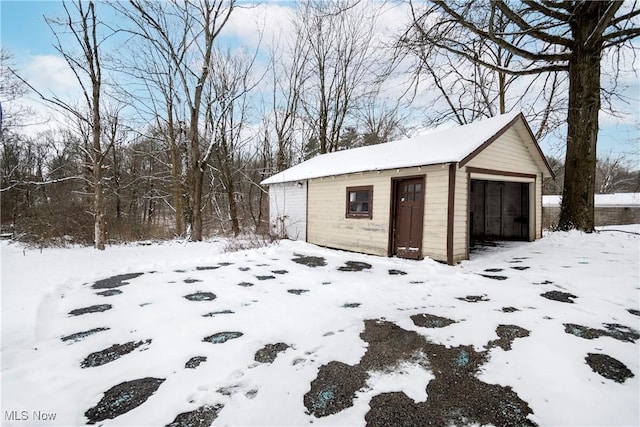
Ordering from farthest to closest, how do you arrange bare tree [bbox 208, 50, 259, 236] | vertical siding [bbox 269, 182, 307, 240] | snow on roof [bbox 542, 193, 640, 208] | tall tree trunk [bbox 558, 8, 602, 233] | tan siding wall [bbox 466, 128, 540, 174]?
snow on roof [bbox 542, 193, 640, 208], bare tree [bbox 208, 50, 259, 236], vertical siding [bbox 269, 182, 307, 240], tall tree trunk [bbox 558, 8, 602, 233], tan siding wall [bbox 466, 128, 540, 174]

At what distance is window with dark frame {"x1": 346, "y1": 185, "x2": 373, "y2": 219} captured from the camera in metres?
8.52

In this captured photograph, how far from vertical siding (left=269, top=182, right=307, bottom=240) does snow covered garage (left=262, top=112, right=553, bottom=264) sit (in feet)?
0.14

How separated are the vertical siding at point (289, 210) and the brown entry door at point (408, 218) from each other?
4226mm

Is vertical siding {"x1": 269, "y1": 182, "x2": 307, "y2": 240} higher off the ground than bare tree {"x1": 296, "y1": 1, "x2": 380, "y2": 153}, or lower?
lower

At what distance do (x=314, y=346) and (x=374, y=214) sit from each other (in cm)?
581

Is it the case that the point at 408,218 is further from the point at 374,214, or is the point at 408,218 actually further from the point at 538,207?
the point at 538,207

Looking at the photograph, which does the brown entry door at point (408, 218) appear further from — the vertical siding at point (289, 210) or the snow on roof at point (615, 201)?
the snow on roof at point (615, 201)

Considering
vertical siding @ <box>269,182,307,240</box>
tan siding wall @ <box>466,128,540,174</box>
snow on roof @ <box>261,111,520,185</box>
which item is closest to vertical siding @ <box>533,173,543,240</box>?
tan siding wall @ <box>466,128,540,174</box>

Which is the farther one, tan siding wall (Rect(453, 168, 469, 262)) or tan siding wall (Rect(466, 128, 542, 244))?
tan siding wall (Rect(466, 128, 542, 244))

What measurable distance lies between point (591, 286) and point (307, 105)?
1589 cm

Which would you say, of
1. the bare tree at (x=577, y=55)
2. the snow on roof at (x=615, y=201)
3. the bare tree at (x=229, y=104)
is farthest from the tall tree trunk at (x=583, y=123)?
the snow on roof at (x=615, y=201)

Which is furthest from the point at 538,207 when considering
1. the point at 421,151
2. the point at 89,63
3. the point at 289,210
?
the point at 89,63

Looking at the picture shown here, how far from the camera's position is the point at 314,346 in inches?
114

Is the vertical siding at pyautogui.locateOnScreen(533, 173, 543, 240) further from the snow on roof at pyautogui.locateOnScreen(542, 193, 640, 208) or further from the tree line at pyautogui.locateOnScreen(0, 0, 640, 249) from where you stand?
the snow on roof at pyautogui.locateOnScreen(542, 193, 640, 208)
